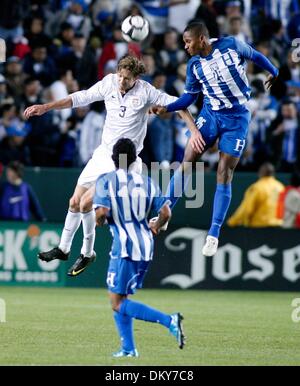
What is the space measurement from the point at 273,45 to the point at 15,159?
590 cm

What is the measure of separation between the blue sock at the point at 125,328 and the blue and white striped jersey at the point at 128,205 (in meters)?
0.55

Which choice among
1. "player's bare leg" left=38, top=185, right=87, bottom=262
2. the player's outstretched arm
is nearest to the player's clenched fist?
the player's outstretched arm

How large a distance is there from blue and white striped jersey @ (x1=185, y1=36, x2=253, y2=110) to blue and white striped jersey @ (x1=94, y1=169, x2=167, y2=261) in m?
2.97

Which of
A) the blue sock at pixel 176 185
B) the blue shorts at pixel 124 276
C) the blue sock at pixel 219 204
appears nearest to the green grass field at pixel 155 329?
the blue shorts at pixel 124 276

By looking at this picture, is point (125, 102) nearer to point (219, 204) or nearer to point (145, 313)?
point (219, 204)

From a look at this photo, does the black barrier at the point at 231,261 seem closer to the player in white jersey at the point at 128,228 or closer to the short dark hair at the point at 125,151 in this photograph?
the player in white jersey at the point at 128,228

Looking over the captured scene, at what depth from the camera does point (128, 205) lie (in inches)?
417

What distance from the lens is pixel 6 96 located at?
20.3m

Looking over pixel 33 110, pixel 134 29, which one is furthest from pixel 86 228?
pixel 134 29

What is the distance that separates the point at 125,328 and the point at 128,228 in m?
0.91

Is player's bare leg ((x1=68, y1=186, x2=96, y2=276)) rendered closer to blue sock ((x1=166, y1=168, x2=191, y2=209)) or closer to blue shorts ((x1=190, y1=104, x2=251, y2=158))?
blue sock ((x1=166, y1=168, x2=191, y2=209))

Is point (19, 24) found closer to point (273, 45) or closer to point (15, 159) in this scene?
point (15, 159)
